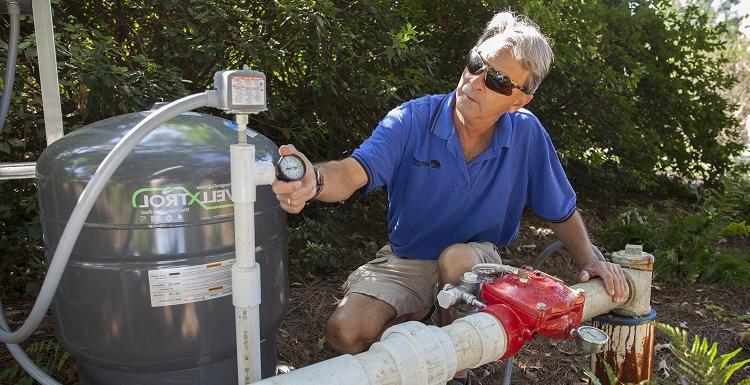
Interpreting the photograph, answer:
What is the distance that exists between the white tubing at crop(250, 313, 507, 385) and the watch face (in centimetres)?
46

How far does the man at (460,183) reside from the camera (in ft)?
7.20

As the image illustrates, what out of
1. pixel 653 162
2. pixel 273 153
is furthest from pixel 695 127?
pixel 273 153

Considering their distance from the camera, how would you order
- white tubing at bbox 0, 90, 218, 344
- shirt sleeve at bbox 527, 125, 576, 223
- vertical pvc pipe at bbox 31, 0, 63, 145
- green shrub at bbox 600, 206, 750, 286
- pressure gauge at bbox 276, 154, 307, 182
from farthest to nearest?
green shrub at bbox 600, 206, 750, 286 → shirt sleeve at bbox 527, 125, 576, 223 → vertical pvc pipe at bbox 31, 0, 63, 145 → pressure gauge at bbox 276, 154, 307, 182 → white tubing at bbox 0, 90, 218, 344

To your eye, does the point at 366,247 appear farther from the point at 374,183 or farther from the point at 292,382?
the point at 292,382

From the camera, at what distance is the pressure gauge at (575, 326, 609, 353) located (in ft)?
5.38

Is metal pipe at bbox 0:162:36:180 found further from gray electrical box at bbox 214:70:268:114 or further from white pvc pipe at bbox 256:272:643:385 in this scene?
white pvc pipe at bbox 256:272:643:385

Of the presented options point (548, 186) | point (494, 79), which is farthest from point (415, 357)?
point (548, 186)

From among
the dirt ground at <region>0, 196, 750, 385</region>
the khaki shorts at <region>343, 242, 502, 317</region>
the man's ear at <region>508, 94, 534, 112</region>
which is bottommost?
the dirt ground at <region>0, 196, 750, 385</region>

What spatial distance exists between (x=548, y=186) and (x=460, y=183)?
37 cm

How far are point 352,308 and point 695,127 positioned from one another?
4345 millimetres

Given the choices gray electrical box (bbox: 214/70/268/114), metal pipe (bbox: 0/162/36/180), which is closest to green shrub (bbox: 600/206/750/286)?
gray electrical box (bbox: 214/70/268/114)

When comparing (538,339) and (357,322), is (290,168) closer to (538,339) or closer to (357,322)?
(357,322)

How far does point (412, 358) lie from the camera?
139 cm

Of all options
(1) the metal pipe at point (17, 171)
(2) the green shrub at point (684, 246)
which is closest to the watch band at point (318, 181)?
(1) the metal pipe at point (17, 171)
